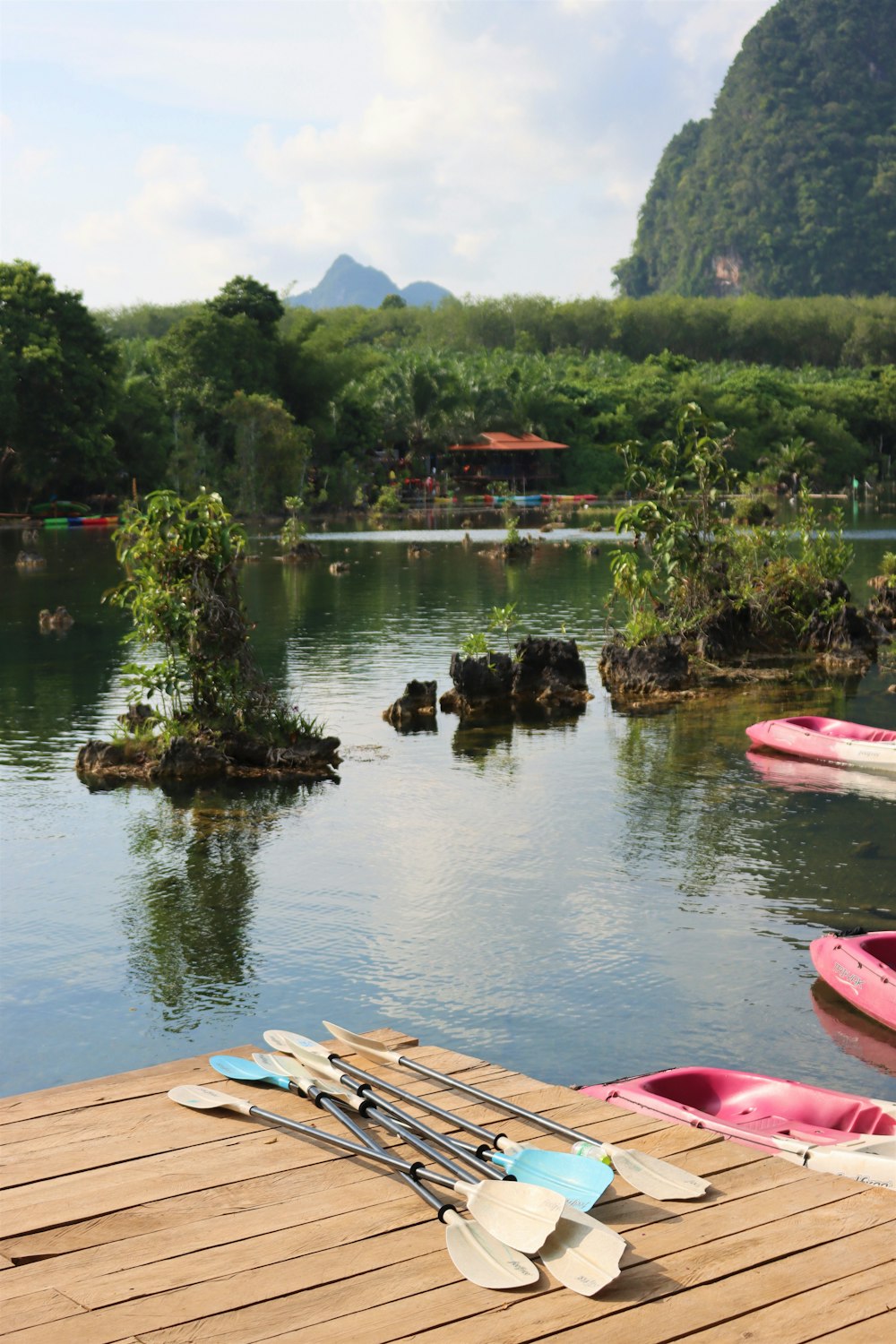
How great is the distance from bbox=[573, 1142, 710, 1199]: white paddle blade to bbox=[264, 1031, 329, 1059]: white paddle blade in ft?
4.78

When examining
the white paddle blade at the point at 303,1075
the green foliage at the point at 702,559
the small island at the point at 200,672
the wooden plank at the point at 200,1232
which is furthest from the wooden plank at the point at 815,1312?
the green foliage at the point at 702,559

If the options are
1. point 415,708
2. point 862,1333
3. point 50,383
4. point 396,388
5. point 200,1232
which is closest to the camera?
point 862,1333

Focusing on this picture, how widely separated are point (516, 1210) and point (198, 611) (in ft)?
39.2

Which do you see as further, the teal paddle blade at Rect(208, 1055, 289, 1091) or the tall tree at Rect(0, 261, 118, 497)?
the tall tree at Rect(0, 261, 118, 497)

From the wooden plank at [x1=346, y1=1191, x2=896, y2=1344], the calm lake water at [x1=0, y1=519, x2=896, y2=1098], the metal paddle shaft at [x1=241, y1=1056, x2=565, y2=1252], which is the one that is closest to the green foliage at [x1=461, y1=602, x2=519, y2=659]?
the calm lake water at [x1=0, y1=519, x2=896, y2=1098]

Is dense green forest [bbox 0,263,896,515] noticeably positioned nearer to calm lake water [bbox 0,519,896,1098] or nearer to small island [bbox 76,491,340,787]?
calm lake water [bbox 0,519,896,1098]

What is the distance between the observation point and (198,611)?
51.5ft

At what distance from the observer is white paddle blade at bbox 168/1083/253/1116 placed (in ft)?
17.8

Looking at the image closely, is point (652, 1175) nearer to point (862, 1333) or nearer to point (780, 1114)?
point (862, 1333)

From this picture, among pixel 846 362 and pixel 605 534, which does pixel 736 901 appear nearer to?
pixel 605 534

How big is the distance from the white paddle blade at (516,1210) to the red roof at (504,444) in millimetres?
75762

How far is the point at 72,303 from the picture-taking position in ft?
199

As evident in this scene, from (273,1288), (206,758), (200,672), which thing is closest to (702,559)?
(200,672)

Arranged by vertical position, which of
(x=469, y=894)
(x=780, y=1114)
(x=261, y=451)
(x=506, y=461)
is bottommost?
(x=469, y=894)
